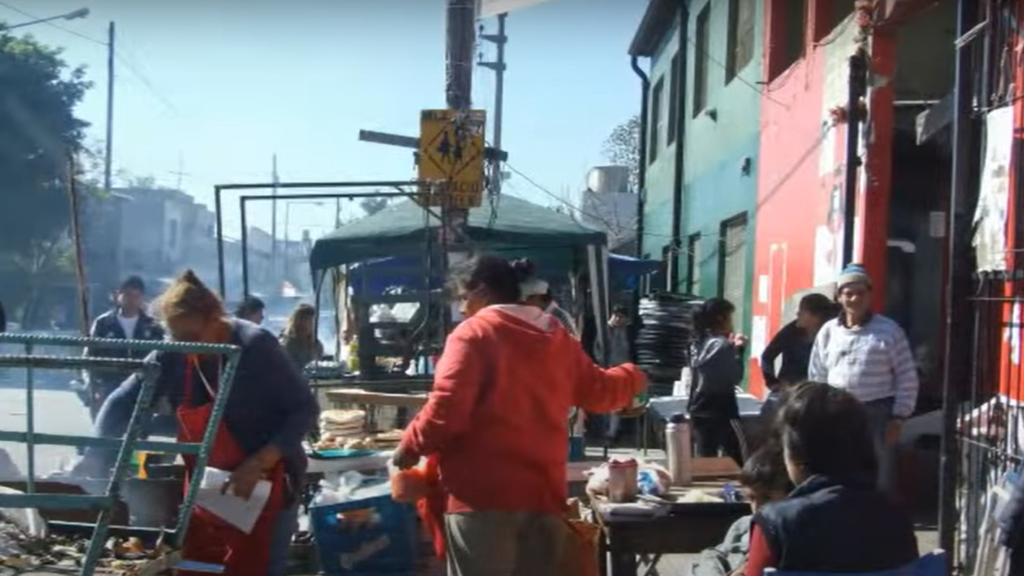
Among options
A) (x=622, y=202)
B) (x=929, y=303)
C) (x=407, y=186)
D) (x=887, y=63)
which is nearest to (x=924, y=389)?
(x=929, y=303)

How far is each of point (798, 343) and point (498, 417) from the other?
14.6 ft

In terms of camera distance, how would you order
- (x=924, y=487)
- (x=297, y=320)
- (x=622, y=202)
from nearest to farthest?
(x=924, y=487) → (x=297, y=320) → (x=622, y=202)

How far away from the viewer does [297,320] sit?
33.8ft

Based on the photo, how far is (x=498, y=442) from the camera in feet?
13.8

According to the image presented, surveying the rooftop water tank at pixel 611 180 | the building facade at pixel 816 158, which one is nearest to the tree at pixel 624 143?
the rooftop water tank at pixel 611 180

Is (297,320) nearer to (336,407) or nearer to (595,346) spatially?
(336,407)

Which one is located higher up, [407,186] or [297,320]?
[407,186]

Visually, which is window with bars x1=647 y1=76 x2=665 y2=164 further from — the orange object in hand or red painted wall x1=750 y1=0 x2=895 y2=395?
the orange object in hand

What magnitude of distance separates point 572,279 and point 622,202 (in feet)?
64.2

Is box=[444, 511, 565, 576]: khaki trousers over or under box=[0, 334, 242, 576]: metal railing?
under

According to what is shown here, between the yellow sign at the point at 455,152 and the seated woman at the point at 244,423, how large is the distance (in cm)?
646

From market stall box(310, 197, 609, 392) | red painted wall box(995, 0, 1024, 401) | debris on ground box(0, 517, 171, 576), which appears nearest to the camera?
debris on ground box(0, 517, 171, 576)

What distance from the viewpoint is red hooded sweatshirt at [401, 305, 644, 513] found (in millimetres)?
4141

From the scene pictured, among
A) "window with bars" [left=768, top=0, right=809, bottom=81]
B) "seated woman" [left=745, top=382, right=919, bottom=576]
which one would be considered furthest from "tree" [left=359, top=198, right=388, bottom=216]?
"seated woman" [left=745, top=382, right=919, bottom=576]
